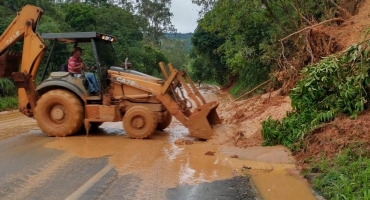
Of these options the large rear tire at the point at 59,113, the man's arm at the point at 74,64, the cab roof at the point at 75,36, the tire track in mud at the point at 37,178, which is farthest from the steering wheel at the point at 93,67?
the tire track in mud at the point at 37,178

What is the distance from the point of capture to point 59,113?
10289mm

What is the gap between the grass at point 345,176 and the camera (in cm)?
501

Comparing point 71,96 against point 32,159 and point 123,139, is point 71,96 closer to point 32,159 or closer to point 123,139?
point 123,139

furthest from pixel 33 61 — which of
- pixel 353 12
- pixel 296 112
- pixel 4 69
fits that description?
pixel 353 12

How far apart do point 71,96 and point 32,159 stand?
9.21ft

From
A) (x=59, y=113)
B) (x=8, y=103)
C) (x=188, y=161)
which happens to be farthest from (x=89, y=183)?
(x=8, y=103)

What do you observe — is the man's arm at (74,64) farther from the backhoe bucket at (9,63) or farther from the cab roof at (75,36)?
the backhoe bucket at (9,63)

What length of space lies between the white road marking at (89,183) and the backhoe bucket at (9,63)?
5.21 metres

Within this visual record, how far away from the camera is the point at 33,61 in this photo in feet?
35.1

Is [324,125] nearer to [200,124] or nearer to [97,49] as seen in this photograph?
[200,124]

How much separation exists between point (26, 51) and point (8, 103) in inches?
374

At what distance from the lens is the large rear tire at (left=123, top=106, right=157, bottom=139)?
382 inches

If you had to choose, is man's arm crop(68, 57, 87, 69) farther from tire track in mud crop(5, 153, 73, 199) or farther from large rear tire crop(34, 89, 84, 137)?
tire track in mud crop(5, 153, 73, 199)

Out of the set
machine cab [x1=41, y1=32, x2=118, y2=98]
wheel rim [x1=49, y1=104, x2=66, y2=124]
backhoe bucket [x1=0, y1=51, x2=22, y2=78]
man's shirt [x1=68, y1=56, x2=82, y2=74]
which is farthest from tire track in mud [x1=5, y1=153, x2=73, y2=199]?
backhoe bucket [x1=0, y1=51, x2=22, y2=78]
